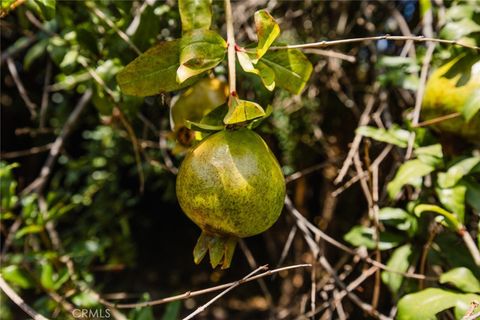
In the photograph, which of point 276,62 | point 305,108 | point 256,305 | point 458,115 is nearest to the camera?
point 276,62

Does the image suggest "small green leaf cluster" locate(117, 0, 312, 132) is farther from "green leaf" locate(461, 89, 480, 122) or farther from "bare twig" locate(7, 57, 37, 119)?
"bare twig" locate(7, 57, 37, 119)

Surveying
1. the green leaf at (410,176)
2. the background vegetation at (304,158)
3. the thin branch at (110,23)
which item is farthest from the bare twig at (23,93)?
the green leaf at (410,176)

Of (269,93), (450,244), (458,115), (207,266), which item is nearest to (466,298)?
(450,244)

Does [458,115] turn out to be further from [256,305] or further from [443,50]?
[256,305]

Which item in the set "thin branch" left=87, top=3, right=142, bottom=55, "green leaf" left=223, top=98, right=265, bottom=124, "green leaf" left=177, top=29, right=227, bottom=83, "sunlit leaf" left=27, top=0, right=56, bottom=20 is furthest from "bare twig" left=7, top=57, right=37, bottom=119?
"green leaf" left=223, top=98, right=265, bottom=124

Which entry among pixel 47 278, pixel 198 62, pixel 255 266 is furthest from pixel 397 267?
pixel 47 278

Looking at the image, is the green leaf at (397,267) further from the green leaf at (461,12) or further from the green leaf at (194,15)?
the green leaf at (194,15)
